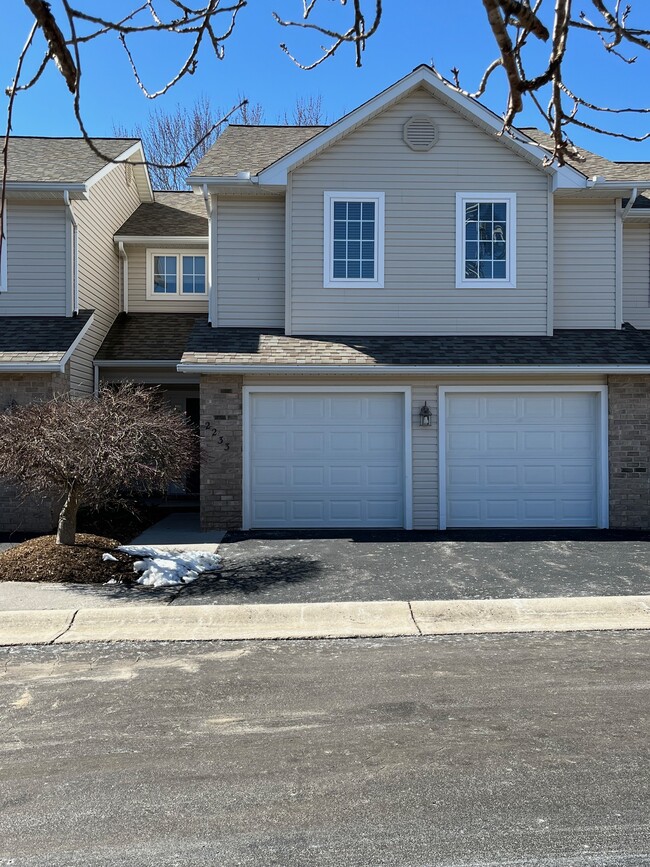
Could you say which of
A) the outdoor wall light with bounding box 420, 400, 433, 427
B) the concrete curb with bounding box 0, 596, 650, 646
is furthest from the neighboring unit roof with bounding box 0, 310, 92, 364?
the outdoor wall light with bounding box 420, 400, 433, 427

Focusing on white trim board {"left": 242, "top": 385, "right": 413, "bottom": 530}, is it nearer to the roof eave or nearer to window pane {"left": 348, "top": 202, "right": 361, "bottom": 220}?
the roof eave

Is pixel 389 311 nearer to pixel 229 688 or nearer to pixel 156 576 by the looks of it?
pixel 156 576

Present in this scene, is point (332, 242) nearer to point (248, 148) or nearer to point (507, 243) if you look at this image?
point (507, 243)

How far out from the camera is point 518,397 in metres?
13.5

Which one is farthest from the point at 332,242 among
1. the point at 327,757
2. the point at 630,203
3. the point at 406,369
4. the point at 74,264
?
the point at 327,757

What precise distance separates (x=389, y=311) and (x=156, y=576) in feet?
22.0

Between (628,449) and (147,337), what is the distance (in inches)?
390

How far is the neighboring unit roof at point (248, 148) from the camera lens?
1424 cm

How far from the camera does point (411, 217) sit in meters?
13.9

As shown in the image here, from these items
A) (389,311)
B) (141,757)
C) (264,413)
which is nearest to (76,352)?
(264,413)

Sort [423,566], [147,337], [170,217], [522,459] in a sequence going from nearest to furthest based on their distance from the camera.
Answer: [423,566] → [522,459] → [147,337] → [170,217]

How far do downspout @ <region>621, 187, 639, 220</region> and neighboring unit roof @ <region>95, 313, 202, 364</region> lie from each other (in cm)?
840

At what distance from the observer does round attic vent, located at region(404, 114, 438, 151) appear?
13.9 m

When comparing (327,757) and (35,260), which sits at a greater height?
(35,260)
